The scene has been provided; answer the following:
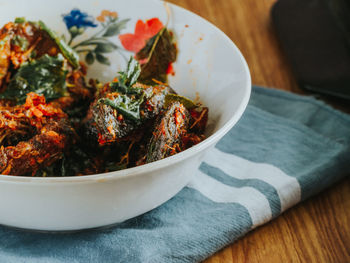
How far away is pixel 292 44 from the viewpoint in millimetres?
2115

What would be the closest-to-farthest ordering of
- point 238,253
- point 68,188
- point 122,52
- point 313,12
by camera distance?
point 68,188 < point 238,253 < point 122,52 < point 313,12

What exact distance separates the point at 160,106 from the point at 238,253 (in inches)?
17.7

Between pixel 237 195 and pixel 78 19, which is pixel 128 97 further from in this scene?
pixel 78 19

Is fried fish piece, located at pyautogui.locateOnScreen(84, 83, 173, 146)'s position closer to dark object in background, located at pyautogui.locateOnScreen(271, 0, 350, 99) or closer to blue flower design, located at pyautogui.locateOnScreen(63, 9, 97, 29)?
blue flower design, located at pyautogui.locateOnScreen(63, 9, 97, 29)

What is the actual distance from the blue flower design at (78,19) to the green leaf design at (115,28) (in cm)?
5

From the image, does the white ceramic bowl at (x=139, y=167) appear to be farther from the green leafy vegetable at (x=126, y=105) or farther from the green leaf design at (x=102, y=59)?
the green leafy vegetable at (x=126, y=105)

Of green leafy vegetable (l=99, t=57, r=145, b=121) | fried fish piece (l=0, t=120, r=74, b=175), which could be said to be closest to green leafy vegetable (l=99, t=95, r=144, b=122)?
green leafy vegetable (l=99, t=57, r=145, b=121)

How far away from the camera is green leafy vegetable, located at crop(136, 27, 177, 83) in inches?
61.5

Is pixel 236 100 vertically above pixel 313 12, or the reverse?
pixel 236 100

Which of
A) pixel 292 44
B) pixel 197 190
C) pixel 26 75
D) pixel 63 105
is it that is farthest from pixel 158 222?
pixel 292 44

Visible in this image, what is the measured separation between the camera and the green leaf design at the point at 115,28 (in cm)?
164

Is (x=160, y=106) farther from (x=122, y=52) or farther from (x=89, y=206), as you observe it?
(x=122, y=52)

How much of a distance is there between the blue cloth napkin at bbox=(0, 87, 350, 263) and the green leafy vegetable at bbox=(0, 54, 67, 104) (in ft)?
1.47

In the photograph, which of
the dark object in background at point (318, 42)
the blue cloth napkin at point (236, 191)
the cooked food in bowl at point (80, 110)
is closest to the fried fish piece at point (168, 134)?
the cooked food in bowl at point (80, 110)
